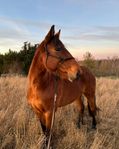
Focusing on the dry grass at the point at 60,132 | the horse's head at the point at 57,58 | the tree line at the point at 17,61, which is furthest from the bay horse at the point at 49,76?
the tree line at the point at 17,61

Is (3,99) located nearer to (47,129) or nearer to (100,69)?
(47,129)

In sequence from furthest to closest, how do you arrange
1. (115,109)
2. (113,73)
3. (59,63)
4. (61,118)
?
(113,73), (115,109), (61,118), (59,63)

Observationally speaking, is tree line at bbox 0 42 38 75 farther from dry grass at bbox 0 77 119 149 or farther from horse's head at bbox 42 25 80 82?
horse's head at bbox 42 25 80 82

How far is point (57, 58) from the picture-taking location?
451 centimetres

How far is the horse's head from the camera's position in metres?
4.40

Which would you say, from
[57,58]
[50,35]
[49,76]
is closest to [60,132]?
[49,76]

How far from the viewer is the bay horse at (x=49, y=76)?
175 inches

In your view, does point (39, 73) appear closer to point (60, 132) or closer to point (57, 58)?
point (57, 58)

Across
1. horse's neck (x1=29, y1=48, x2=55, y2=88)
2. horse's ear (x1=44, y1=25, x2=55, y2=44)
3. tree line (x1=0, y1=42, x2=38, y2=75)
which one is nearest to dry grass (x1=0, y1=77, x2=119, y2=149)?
horse's neck (x1=29, y1=48, x2=55, y2=88)

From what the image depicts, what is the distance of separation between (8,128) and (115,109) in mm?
3784

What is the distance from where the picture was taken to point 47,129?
514cm

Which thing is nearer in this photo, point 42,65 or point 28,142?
point 42,65

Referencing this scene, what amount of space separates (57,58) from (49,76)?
76 cm

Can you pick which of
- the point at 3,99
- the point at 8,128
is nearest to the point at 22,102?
the point at 3,99
